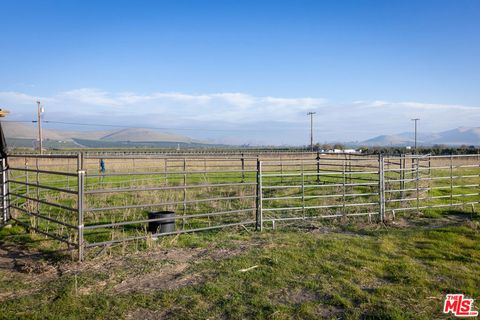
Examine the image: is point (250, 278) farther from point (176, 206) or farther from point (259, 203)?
point (176, 206)

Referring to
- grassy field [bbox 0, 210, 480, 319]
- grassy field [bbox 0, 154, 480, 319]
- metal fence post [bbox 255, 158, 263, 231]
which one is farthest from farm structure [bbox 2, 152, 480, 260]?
grassy field [bbox 0, 210, 480, 319]

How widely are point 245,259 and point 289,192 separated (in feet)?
27.1

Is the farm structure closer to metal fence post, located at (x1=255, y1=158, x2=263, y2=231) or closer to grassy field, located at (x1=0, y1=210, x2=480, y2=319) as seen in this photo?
metal fence post, located at (x1=255, y1=158, x2=263, y2=231)

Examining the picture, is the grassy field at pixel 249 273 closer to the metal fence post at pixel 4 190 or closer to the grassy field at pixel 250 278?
the grassy field at pixel 250 278

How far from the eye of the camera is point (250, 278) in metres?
5.30

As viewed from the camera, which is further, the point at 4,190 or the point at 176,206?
the point at 176,206

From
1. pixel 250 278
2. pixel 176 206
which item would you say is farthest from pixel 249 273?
pixel 176 206

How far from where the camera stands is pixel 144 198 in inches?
490

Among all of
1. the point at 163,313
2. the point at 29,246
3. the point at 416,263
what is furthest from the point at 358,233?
the point at 29,246

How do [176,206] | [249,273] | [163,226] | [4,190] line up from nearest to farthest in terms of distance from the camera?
[249,273] < [163,226] < [4,190] < [176,206]

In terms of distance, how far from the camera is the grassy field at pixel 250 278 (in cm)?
432

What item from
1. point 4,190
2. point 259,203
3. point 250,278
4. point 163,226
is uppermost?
point 4,190

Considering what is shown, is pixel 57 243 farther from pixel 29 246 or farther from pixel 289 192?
pixel 289 192

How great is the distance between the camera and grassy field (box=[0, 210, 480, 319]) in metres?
4.32
